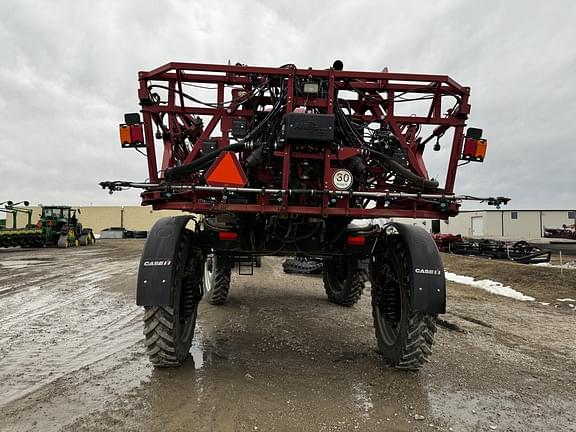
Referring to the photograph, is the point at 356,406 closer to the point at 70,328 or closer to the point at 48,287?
the point at 70,328

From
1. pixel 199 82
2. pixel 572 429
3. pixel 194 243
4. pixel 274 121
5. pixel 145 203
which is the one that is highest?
pixel 199 82

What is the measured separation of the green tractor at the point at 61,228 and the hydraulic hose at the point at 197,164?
84.4 feet

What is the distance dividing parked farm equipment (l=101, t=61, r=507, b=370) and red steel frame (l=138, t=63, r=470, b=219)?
11 millimetres

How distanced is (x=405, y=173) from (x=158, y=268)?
236 cm

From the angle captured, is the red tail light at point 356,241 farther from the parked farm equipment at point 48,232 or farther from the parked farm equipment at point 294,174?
the parked farm equipment at point 48,232

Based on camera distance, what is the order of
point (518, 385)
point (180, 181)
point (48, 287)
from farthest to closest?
1. point (48, 287)
2. point (180, 181)
3. point (518, 385)

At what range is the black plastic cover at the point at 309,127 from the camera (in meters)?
3.71

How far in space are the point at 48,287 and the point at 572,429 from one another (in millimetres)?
9548

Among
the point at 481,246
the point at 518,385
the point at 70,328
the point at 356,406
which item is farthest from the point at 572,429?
the point at 481,246

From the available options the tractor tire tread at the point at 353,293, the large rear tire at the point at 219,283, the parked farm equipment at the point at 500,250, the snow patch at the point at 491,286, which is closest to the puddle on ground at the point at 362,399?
the tractor tire tread at the point at 353,293

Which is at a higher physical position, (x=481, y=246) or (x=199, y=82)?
(x=199, y=82)

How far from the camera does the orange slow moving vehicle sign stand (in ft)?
11.9

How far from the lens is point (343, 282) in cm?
800

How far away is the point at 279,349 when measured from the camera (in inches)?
192
